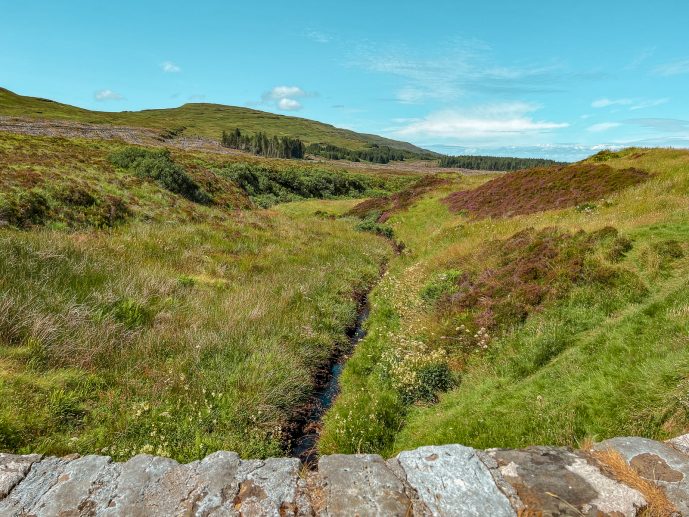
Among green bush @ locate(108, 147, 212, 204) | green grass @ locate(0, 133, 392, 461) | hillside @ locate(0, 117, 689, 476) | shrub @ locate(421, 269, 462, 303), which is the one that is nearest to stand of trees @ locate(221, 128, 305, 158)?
green bush @ locate(108, 147, 212, 204)

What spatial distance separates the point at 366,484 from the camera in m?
3.55

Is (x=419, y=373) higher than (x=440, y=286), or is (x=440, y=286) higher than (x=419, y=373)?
(x=440, y=286)

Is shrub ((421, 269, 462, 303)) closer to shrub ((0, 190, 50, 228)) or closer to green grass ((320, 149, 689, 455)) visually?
green grass ((320, 149, 689, 455))

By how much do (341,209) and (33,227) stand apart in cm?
2899

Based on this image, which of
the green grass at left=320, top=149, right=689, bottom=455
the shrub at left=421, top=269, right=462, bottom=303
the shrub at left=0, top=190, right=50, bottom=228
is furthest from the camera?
the shrub at left=0, top=190, right=50, bottom=228

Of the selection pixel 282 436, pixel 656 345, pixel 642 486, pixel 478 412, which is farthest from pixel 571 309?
pixel 282 436

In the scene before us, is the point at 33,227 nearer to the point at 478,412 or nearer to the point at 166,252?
the point at 166,252

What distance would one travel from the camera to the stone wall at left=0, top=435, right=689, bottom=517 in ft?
10.9

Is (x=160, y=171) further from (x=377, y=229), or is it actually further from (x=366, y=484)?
(x=366, y=484)

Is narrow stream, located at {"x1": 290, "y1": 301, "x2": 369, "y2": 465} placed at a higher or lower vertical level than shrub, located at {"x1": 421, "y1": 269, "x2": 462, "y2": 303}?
lower

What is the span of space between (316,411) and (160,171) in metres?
23.6

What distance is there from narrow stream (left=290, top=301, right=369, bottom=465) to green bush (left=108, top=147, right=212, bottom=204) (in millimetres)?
20166

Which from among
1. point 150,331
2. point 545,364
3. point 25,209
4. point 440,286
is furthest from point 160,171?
point 545,364

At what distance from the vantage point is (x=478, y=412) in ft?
20.7
